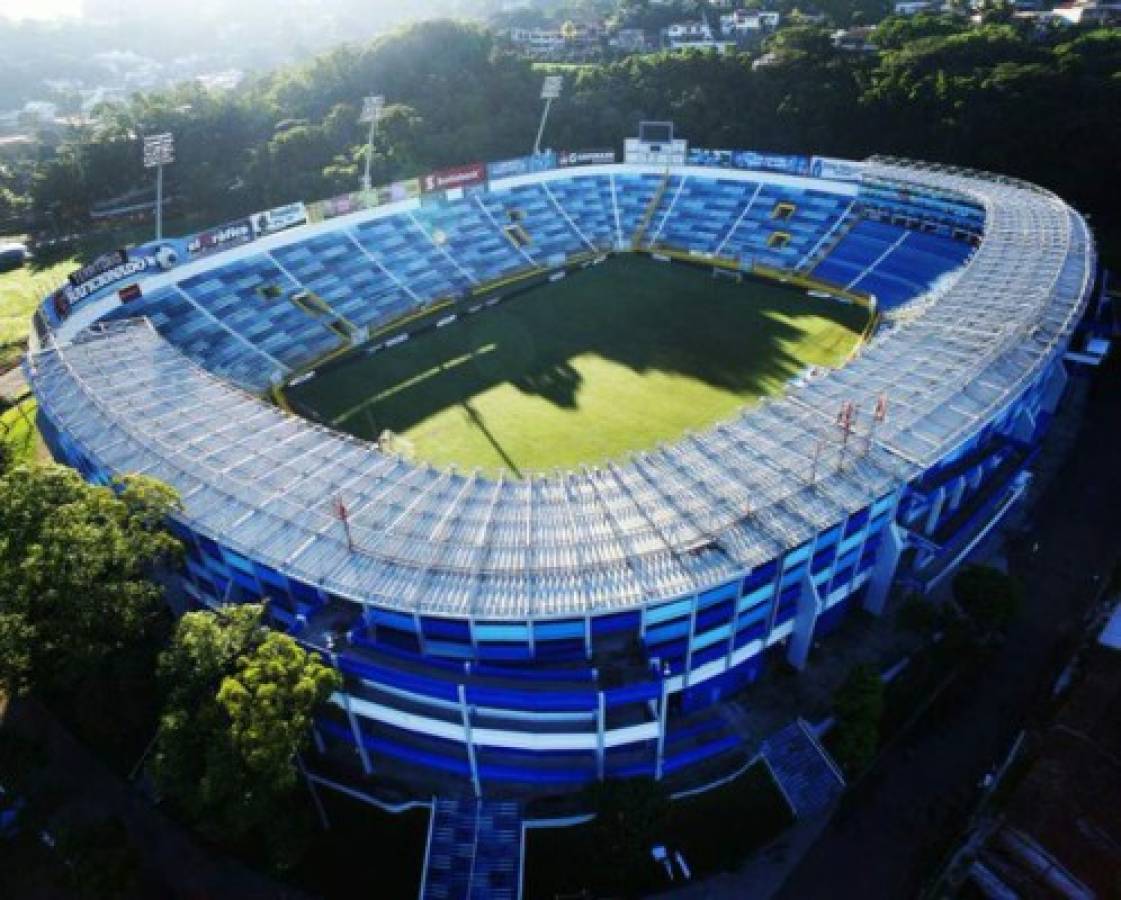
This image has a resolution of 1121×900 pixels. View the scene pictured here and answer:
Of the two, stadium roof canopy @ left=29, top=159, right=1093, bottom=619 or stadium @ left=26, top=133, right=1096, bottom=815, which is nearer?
stadium roof canopy @ left=29, top=159, right=1093, bottom=619

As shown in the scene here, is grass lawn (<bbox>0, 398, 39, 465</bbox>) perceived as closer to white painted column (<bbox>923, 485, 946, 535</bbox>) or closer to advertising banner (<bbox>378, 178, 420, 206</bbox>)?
advertising banner (<bbox>378, 178, 420, 206</bbox>)

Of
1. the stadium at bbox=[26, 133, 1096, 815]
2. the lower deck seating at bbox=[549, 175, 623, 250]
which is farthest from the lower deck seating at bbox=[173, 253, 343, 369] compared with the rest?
the lower deck seating at bbox=[549, 175, 623, 250]

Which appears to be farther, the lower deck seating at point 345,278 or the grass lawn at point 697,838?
the lower deck seating at point 345,278

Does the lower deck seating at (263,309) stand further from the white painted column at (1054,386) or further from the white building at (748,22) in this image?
the white building at (748,22)

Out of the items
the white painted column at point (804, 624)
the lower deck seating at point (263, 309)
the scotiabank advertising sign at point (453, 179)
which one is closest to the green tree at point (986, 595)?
the white painted column at point (804, 624)

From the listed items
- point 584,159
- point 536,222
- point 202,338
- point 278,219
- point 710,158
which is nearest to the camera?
point 202,338

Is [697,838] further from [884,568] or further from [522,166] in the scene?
[522,166]

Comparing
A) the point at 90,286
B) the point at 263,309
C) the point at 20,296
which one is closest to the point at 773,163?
the point at 263,309
